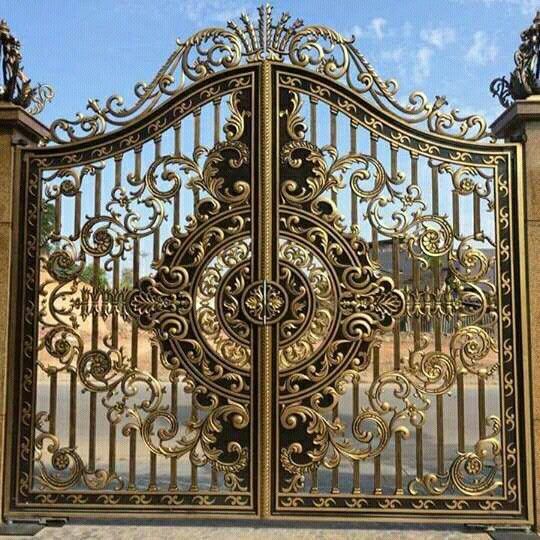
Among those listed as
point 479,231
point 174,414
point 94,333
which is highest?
point 479,231

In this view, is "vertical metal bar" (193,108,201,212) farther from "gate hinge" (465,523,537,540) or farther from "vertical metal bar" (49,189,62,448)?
"gate hinge" (465,523,537,540)

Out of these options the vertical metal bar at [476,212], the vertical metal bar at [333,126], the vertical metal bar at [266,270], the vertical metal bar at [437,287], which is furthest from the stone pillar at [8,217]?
the vertical metal bar at [476,212]

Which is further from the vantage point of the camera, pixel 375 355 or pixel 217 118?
pixel 217 118

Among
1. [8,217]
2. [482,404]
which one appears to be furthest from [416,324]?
[8,217]

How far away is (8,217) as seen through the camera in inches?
130

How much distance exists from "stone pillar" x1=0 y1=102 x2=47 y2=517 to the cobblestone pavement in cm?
50

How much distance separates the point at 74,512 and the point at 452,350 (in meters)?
2.23

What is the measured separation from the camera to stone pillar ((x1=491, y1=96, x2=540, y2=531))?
123 inches

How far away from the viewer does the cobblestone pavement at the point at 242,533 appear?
306 centimetres

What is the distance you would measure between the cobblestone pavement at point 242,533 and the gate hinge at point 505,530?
32 mm

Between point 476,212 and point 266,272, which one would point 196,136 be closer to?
point 266,272

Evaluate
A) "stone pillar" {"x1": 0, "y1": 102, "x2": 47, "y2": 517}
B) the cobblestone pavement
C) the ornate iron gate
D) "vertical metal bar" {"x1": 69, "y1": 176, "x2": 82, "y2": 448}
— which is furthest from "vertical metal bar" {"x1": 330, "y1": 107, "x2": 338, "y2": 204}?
the cobblestone pavement

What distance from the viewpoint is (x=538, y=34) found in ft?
10.6

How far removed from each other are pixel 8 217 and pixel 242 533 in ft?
7.07
